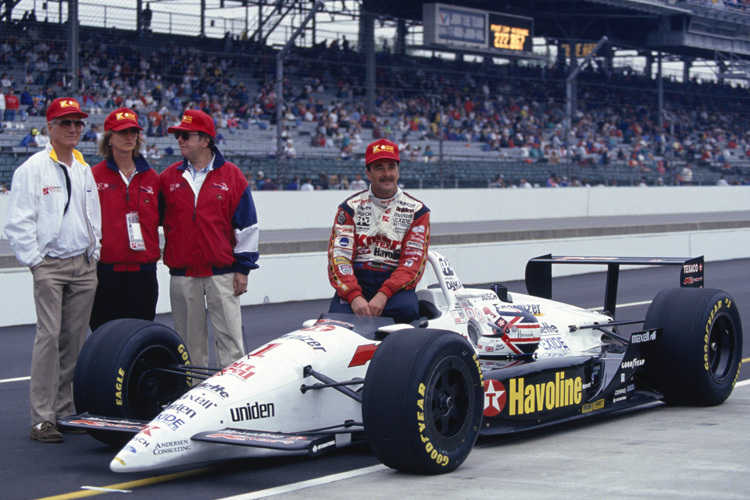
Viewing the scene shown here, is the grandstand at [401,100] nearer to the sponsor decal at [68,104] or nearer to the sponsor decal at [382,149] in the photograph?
the sponsor decal at [68,104]

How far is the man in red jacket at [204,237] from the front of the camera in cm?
651

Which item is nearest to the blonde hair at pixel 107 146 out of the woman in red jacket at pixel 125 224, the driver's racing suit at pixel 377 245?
the woman in red jacket at pixel 125 224

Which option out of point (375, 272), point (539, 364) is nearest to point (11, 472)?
point (375, 272)

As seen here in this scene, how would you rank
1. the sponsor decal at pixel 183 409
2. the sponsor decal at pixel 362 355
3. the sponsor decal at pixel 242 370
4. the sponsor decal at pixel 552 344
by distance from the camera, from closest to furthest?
the sponsor decal at pixel 183 409
the sponsor decal at pixel 242 370
the sponsor decal at pixel 362 355
the sponsor decal at pixel 552 344

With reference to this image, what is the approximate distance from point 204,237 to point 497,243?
1092cm

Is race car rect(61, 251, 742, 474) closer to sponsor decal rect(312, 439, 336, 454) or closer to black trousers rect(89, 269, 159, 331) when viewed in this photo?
sponsor decal rect(312, 439, 336, 454)

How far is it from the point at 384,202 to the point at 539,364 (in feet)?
4.54

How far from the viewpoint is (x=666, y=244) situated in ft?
64.4

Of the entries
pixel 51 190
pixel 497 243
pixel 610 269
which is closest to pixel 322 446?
pixel 51 190

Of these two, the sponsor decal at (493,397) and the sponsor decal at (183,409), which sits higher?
the sponsor decal at (183,409)

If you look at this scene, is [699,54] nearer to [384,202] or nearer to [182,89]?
[182,89]

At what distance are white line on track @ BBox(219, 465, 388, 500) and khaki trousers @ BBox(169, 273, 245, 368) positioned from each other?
5.73 feet

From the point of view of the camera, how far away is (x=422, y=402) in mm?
4930

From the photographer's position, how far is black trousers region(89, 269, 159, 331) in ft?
21.1
